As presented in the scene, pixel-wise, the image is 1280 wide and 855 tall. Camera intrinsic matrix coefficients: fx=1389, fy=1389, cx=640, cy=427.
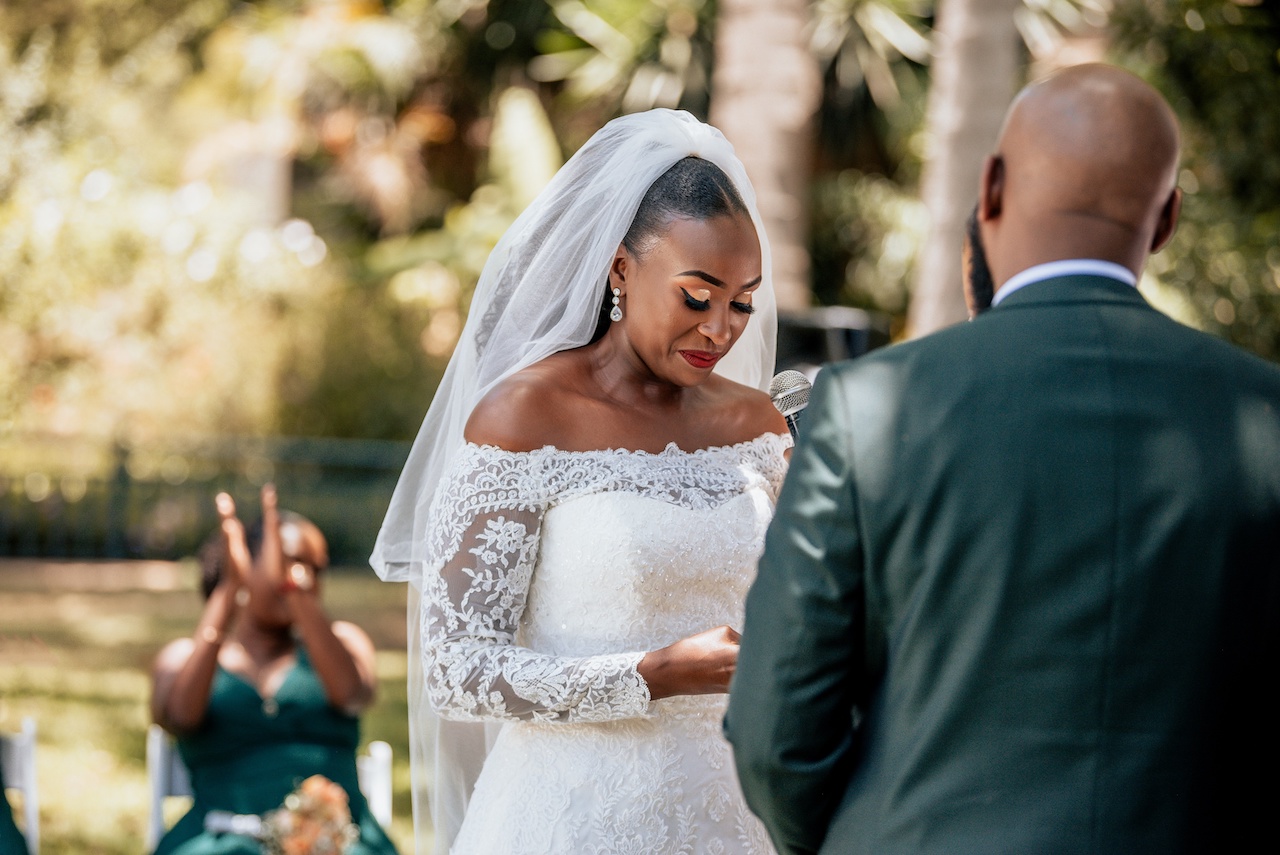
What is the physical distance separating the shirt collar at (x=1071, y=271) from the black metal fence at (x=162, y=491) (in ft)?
41.0

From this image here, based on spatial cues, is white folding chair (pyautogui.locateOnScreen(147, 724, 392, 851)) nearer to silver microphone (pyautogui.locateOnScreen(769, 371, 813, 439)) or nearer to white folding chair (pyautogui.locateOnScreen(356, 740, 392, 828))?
white folding chair (pyautogui.locateOnScreen(356, 740, 392, 828))

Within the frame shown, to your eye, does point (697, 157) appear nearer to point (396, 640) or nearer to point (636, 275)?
point (636, 275)

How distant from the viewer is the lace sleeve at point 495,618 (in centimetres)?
264

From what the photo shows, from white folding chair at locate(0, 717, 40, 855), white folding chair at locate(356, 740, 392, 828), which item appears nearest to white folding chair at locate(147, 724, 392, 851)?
white folding chair at locate(356, 740, 392, 828)

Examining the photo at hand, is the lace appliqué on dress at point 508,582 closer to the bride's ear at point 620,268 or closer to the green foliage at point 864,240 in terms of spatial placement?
the bride's ear at point 620,268

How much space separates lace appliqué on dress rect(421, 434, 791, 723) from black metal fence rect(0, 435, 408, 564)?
1142 cm

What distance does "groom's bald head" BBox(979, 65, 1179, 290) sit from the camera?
184cm

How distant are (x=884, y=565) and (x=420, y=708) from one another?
66.9 inches

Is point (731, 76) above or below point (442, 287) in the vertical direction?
above

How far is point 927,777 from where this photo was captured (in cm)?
186

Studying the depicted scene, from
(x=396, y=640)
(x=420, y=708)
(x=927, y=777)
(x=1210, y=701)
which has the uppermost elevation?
(x=1210, y=701)

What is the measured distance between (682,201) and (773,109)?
7.55 m

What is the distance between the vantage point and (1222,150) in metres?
12.6

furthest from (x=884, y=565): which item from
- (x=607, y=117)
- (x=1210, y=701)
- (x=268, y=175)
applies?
(x=268, y=175)
